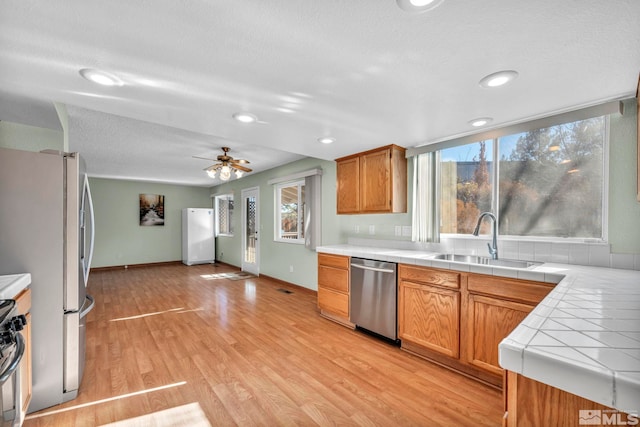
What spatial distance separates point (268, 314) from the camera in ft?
11.9

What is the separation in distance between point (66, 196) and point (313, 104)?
183 centimetres

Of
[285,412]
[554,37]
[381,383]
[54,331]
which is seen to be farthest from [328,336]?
[554,37]

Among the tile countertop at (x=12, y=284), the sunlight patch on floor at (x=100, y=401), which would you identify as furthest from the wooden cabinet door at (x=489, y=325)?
the tile countertop at (x=12, y=284)

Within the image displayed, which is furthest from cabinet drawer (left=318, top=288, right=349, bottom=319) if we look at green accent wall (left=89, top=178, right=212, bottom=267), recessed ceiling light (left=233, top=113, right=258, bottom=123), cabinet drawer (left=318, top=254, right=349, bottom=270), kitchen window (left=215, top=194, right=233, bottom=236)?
green accent wall (left=89, top=178, right=212, bottom=267)

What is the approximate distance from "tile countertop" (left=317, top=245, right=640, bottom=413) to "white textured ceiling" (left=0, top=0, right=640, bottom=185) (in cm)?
120

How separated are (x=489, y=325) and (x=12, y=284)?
2.97 m

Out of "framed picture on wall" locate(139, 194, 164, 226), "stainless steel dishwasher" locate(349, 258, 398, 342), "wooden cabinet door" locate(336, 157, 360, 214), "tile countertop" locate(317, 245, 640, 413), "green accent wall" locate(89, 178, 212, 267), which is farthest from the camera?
"framed picture on wall" locate(139, 194, 164, 226)

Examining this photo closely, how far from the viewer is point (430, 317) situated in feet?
7.77

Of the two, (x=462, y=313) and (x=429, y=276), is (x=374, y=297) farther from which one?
(x=462, y=313)

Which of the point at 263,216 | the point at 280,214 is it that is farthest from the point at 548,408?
the point at 263,216

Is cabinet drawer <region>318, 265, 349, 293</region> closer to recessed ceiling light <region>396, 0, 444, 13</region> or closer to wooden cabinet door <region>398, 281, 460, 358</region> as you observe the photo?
wooden cabinet door <region>398, 281, 460, 358</region>

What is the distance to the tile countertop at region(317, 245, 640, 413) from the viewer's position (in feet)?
1.88

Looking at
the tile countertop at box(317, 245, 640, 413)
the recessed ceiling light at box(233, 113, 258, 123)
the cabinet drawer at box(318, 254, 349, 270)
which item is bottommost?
the cabinet drawer at box(318, 254, 349, 270)

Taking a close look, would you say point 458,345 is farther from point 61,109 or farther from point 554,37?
point 61,109
